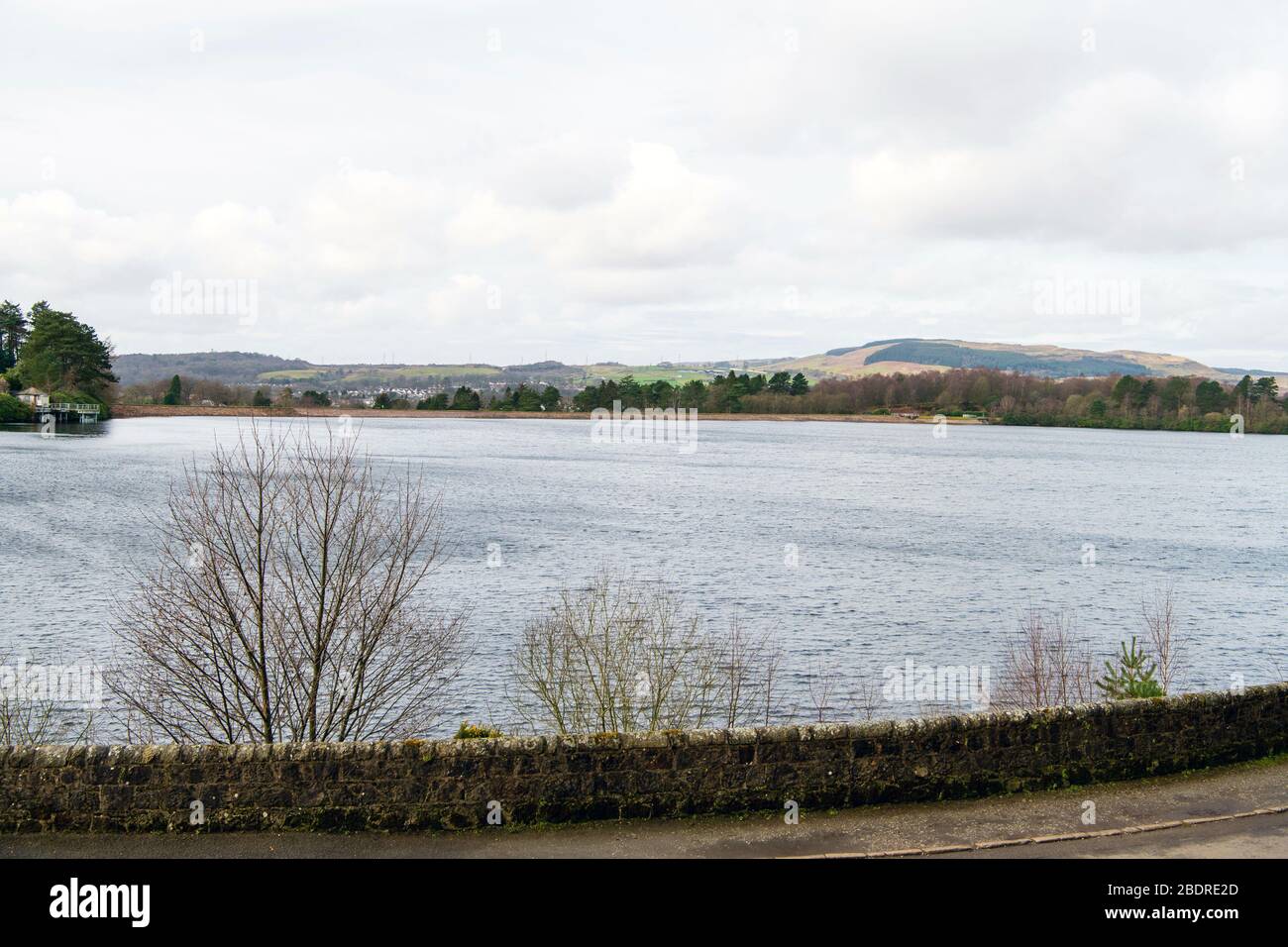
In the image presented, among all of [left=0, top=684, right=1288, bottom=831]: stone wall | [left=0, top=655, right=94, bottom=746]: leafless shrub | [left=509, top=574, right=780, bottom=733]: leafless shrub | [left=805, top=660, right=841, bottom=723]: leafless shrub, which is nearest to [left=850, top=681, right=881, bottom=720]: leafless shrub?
[left=805, top=660, right=841, bottom=723]: leafless shrub

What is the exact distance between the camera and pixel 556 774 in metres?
10.1

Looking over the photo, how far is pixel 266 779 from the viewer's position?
386 inches

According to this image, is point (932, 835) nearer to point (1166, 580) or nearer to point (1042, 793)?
point (1042, 793)

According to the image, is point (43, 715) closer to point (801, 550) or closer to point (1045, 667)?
point (1045, 667)

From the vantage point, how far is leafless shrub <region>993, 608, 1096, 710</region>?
80.2ft

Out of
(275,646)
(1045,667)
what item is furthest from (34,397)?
(1045,667)

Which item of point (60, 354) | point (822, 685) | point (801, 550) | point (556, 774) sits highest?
point (60, 354)

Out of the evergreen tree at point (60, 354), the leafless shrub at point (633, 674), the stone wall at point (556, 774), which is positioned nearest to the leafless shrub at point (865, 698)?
the leafless shrub at point (633, 674)

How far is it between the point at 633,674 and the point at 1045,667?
45.8 ft

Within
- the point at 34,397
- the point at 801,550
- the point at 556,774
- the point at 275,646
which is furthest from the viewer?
the point at 34,397

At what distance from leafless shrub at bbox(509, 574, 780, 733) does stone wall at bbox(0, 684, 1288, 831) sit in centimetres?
765

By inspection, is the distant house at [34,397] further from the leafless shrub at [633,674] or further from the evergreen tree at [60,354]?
the leafless shrub at [633,674]

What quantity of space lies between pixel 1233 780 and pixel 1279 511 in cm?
8001
